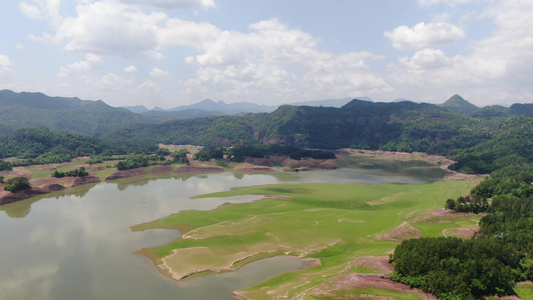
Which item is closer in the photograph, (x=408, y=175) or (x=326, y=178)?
(x=326, y=178)

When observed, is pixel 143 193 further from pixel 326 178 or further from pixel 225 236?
pixel 326 178

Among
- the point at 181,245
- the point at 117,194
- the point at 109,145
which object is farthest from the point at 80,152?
the point at 181,245

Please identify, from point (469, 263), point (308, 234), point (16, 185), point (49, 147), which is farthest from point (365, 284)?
point (49, 147)

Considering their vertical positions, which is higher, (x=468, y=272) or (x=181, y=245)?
(x=468, y=272)

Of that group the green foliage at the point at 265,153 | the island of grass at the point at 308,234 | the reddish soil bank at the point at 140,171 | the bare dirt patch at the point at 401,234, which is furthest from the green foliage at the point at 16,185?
the bare dirt patch at the point at 401,234

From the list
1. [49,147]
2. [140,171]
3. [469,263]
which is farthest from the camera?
[49,147]

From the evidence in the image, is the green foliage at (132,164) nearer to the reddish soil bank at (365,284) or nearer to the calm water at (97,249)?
the calm water at (97,249)

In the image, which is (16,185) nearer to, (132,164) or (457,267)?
(132,164)
